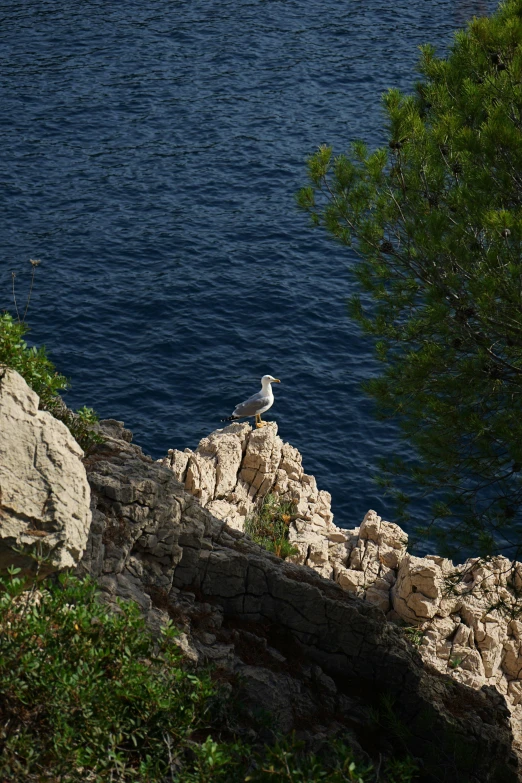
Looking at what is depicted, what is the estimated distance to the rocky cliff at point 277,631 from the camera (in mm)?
13172

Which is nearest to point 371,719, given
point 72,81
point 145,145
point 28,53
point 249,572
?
point 249,572

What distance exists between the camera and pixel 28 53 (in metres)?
52.0

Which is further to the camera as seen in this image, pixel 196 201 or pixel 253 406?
pixel 196 201

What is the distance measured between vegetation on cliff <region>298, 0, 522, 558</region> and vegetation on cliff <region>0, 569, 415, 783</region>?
17.8 ft

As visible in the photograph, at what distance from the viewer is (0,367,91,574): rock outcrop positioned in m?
9.42

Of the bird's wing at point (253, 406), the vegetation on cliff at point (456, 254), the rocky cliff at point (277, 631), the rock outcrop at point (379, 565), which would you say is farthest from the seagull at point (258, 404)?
the vegetation on cliff at point (456, 254)

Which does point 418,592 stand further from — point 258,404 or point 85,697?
point 85,697

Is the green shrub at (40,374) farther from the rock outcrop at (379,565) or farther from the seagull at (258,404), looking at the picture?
the seagull at (258,404)

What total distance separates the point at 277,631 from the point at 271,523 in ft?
25.7

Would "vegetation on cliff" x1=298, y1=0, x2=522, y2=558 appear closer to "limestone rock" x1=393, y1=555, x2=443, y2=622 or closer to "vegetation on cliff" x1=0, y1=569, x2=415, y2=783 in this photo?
"vegetation on cliff" x1=0, y1=569, x2=415, y2=783

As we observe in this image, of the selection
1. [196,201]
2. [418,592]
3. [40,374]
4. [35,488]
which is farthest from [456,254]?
[196,201]

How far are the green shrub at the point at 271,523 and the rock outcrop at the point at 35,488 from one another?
10965 millimetres

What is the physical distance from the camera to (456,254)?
42.8 ft

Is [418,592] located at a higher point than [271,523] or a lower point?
lower
